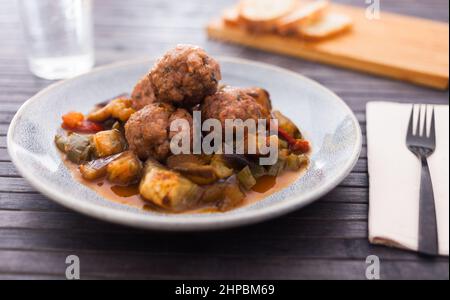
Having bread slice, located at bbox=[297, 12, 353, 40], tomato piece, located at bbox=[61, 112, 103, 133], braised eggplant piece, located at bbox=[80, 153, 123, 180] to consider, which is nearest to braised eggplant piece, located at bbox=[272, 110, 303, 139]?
braised eggplant piece, located at bbox=[80, 153, 123, 180]

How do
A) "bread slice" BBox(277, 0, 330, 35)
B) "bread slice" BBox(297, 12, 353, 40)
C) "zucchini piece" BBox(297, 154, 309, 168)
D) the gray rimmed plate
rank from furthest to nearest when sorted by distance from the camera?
1. "bread slice" BBox(277, 0, 330, 35)
2. "bread slice" BBox(297, 12, 353, 40)
3. "zucchini piece" BBox(297, 154, 309, 168)
4. the gray rimmed plate

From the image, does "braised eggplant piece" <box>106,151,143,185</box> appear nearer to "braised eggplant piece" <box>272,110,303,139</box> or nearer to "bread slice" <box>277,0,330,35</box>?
"braised eggplant piece" <box>272,110,303,139</box>

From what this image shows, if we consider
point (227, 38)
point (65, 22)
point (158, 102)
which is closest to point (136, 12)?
point (227, 38)

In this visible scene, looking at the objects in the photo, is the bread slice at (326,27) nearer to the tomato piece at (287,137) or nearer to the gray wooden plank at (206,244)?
the tomato piece at (287,137)

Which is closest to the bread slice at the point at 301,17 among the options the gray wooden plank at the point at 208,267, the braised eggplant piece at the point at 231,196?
the braised eggplant piece at the point at 231,196

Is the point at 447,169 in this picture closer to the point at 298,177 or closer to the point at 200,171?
the point at 298,177

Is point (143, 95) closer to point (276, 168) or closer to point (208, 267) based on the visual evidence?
point (276, 168)
